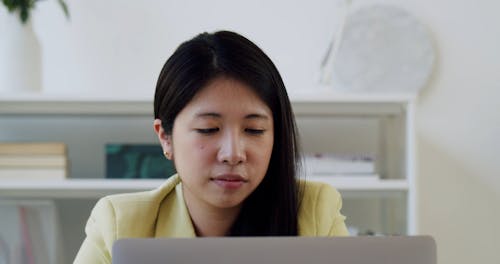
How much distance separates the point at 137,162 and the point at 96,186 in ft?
0.56

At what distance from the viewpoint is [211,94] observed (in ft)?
3.58

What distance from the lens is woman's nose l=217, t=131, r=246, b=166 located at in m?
1.03

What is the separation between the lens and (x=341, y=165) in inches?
92.7

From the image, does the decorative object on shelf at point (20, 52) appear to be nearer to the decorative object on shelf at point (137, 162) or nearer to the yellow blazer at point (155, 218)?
the decorative object on shelf at point (137, 162)

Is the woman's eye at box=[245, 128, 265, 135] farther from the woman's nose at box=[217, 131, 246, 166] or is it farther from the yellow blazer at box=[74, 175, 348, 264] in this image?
the yellow blazer at box=[74, 175, 348, 264]

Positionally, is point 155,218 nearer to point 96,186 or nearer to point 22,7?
point 96,186

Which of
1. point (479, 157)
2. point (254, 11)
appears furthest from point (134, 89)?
point (479, 157)

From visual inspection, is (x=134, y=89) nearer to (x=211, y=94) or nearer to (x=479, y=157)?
(x=479, y=157)

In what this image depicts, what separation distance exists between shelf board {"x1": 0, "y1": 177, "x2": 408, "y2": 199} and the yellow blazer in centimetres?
106

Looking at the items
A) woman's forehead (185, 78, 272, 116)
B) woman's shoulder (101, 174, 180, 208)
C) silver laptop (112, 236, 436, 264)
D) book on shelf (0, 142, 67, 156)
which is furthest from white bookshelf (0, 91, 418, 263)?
silver laptop (112, 236, 436, 264)

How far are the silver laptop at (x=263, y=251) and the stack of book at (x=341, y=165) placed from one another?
1.65 metres

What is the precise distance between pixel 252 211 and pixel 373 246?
56 centimetres

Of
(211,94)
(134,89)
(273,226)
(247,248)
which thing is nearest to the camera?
(247,248)

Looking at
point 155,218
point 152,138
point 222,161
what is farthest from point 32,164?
point 222,161
